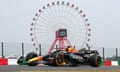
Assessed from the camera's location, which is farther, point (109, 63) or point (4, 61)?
point (109, 63)

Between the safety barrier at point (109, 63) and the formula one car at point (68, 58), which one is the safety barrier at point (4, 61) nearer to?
the formula one car at point (68, 58)

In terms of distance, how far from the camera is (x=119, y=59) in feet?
114

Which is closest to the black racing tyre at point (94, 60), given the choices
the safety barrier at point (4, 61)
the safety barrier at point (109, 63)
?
the safety barrier at point (4, 61)

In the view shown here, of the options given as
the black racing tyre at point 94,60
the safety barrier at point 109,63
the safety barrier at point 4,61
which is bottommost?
the safety barrier at point 109,63

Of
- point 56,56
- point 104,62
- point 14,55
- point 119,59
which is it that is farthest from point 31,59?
point 119,59

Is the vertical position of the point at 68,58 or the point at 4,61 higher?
the point at 68,58

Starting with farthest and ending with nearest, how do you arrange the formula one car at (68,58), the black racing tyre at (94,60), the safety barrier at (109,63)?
the safety barrier at (109,63)
the black racing tyre at (94,60)
the formula one car at (68,58)

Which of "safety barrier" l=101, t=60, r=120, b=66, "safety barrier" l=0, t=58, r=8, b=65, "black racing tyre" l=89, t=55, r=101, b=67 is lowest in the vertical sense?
"safety barrier" l=101, t=60, r=120, b=66

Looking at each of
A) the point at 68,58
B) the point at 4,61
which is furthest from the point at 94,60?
the point at 4,61

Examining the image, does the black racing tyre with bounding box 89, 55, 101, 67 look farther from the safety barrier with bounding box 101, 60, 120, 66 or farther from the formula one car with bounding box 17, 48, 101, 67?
the safety barrier with bounding box 101, 60, 120, 66

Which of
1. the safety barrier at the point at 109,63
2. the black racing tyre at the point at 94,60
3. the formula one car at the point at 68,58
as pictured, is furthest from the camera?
the safety barrier at the point at 109,63

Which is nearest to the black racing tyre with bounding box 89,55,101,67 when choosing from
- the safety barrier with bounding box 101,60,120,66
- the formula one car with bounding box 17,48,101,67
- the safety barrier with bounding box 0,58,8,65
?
the formula one car with bounding box 17,48,101,67

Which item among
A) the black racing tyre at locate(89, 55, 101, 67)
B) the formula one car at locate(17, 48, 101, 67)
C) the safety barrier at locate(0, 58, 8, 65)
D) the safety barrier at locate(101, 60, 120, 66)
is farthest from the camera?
the safety barrier at locate(101, 60, 120, 66)

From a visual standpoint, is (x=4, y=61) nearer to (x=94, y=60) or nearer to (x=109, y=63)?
(x=94, y=60)
